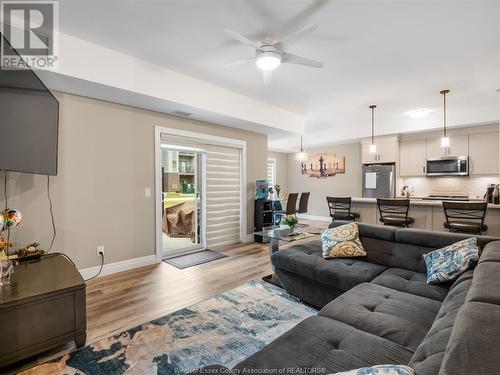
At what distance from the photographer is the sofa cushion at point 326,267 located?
7.46 feet

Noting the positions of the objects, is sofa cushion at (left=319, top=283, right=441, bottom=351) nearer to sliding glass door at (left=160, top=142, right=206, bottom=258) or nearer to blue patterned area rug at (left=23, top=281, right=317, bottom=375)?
blue patterned area rug at (left=23, top=281, right=317, bottom=375)

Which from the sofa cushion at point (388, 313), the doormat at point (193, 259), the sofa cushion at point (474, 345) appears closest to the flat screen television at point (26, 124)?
the doormat at point (193, 259)

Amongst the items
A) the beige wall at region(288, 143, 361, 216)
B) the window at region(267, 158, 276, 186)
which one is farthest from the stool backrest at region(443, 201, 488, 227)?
the window at region(267, 158, 276, 186)

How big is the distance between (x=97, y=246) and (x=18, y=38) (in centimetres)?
248

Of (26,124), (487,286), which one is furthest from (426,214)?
(26,124)

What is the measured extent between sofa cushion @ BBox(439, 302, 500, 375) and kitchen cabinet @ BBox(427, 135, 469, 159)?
626 cm

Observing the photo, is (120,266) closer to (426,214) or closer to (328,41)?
(328,41)

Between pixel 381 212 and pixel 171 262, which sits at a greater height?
pixel 381 212

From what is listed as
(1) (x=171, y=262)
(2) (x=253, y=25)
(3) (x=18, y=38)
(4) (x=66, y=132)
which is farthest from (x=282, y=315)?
(3) (x=18, y=38)

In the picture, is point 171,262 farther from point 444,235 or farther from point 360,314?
point 444,235

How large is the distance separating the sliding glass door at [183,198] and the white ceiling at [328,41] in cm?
160

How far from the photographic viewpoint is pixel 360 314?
5.31 feet

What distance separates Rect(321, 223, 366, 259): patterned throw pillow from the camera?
2703 millimetres

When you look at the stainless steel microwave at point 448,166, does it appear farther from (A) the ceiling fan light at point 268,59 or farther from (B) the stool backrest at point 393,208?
(A) the ceiling fan light at point 268,59
